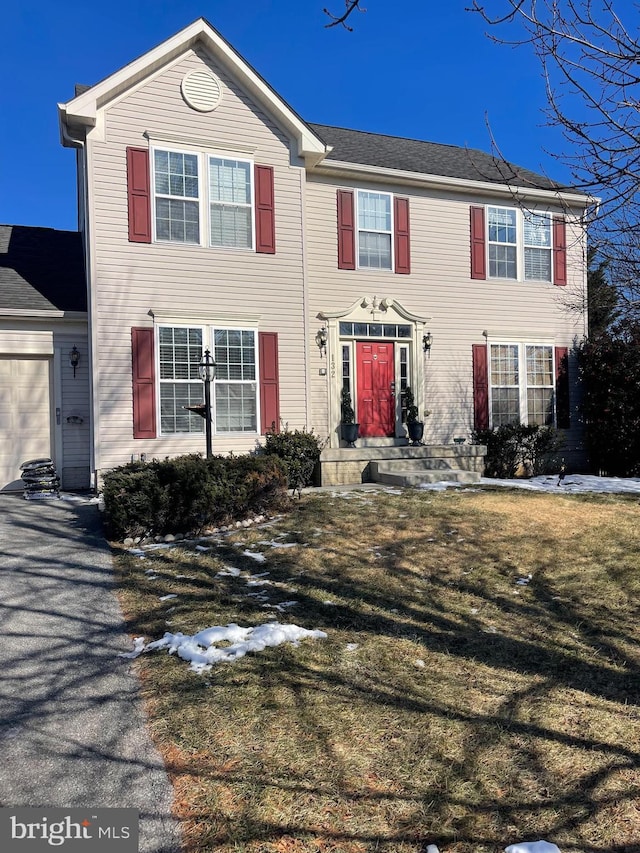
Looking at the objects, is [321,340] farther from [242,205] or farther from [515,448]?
[515,448]

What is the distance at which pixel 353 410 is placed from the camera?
Answer: 36.5ft

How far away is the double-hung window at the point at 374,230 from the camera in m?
11.3

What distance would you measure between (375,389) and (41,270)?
259 inches

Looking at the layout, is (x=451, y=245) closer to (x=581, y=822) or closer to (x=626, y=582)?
(x=626, y=582)

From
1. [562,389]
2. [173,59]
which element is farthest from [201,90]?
[562,389]

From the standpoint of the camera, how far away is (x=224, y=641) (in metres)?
3.89

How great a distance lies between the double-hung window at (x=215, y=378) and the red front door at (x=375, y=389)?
2.19 metres

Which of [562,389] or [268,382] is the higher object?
[268,382]

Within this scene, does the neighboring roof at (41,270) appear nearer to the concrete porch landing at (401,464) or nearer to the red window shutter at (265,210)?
the red window shutter at (265,210)

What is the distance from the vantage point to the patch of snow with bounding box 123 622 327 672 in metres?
3.66

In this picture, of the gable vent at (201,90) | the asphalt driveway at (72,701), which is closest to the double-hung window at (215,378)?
the gable vent at (201,90)

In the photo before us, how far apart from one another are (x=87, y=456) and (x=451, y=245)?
313 inches

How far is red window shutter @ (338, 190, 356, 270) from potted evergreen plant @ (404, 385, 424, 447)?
2.65m
